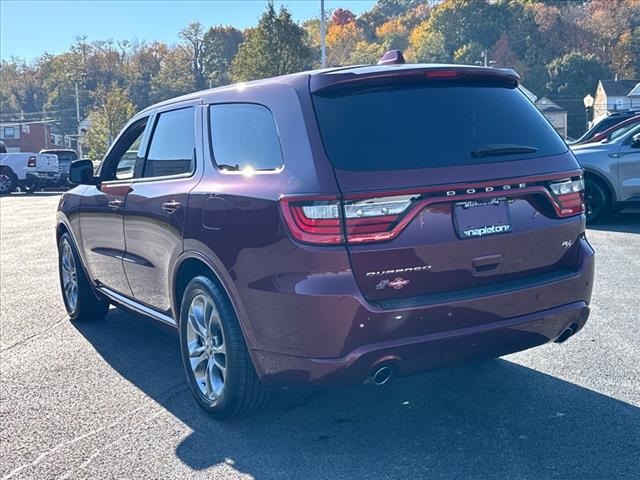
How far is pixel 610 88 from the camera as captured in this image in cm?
7469

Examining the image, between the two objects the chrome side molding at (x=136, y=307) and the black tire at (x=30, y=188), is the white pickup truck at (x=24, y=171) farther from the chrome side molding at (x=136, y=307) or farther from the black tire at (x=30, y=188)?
the chrome side molding at (x=136, y=307)

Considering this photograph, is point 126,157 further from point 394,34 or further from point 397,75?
point 394,34

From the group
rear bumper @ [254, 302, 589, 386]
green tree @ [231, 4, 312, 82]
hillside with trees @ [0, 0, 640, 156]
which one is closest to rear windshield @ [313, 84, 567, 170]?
rear bumper @ [254, 302, 589, 386]

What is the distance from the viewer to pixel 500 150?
3840 mm

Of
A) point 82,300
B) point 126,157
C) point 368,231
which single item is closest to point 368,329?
point 368,231

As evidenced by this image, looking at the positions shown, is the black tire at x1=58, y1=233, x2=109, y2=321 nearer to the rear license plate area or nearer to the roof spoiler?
the roof spoiler

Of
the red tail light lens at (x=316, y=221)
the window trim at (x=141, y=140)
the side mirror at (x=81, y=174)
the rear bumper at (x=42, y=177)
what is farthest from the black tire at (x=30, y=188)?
the red tail light lens at (x=316, y=221)

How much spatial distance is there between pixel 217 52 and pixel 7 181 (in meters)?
68.8

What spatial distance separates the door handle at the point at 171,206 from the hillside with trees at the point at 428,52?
65711 millimetres

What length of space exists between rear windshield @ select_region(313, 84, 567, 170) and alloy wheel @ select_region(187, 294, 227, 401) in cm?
121

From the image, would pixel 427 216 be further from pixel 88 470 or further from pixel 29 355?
pixel 29 355

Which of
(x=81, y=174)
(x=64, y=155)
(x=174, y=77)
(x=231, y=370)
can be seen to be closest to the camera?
(x=231, y=370)

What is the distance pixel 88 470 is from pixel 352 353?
1451mm

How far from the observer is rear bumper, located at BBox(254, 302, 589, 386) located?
3.44 metres
